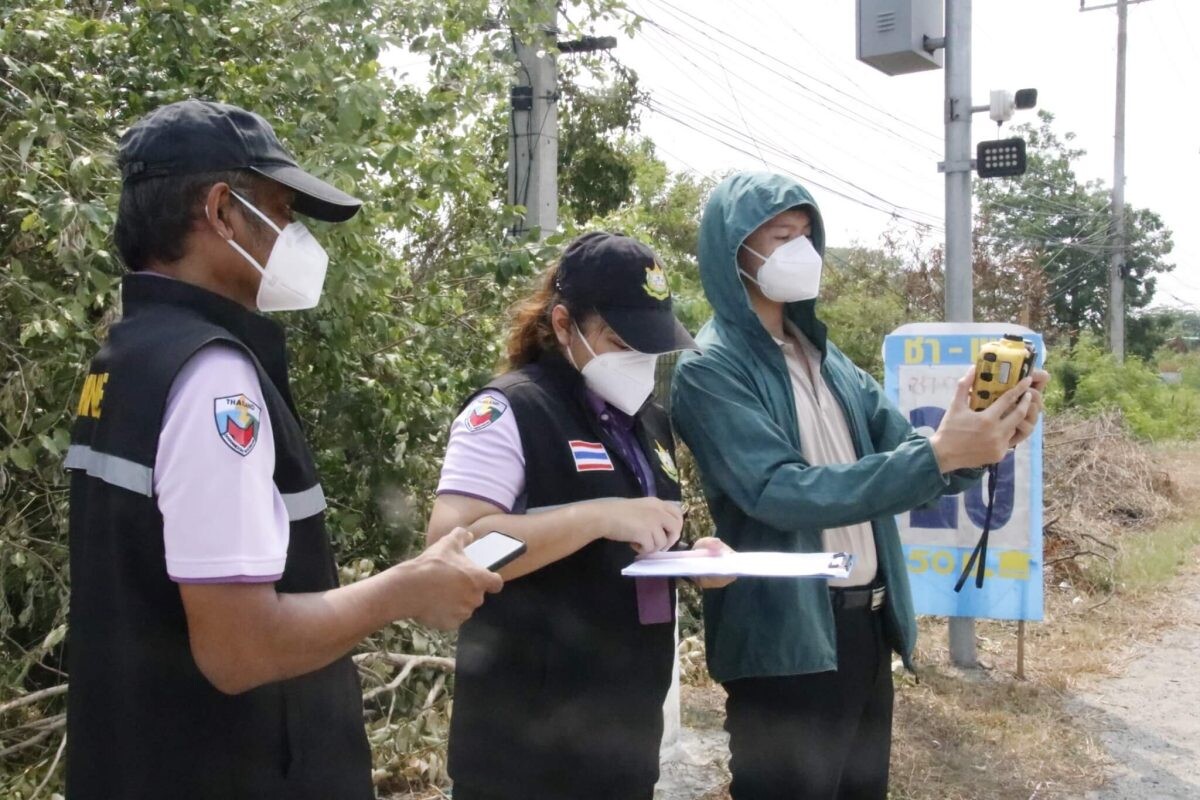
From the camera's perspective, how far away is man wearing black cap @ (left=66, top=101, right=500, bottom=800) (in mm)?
1365

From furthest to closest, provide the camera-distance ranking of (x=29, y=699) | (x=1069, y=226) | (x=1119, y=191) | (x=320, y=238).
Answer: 1. (x=1069, y=226)
2. (x=1119, y=191)
3. (x=320, y=238)
4. (x=29, y=699)

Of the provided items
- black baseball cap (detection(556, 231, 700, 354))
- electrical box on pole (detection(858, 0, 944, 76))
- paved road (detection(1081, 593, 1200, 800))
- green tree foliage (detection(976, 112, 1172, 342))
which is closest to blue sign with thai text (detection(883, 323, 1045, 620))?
paved road (detection(1081, 593, 1200, 800))

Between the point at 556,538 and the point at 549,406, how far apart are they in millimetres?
272

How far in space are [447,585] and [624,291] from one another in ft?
2.85

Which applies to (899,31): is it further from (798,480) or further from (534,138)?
(798,480)

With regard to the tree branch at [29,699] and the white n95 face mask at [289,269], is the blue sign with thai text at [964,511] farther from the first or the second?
the white n95 face mask at [289,269]

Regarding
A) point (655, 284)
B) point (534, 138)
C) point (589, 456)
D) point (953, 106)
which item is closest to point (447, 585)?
point (589, 456)

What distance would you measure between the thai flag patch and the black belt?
2.34 feet

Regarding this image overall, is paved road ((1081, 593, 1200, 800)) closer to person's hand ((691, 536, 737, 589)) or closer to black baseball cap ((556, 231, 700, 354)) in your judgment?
person's hand ((691, 536, 737, 589))

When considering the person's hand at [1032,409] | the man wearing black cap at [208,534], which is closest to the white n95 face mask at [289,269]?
the man wearing black cap at [208,534]

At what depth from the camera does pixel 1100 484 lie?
10656mm

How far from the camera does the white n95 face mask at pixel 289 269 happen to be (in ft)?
5.25

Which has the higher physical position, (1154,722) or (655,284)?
(655,284)

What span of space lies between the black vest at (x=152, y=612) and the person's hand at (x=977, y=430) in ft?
4.43
